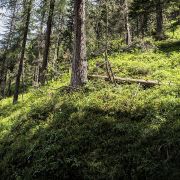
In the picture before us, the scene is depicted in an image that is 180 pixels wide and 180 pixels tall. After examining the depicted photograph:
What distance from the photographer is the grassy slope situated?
10.7 m

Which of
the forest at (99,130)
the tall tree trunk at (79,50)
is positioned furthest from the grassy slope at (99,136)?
the tall tree trunk at (79,50)

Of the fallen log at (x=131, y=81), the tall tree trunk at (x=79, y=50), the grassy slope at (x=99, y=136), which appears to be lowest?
the grassy slope at (x=99, y=136)

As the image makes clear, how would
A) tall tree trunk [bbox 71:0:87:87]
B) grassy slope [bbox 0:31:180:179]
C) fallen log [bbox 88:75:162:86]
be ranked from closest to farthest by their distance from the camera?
grassy slope [bbox 0:31:180:179] → fallen log [bbox 88:75:162:86] → tall tree trunk [bbox 71:0:87:87]

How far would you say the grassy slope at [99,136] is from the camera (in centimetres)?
1066

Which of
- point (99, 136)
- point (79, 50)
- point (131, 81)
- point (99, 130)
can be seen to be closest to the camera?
point (99, 136)

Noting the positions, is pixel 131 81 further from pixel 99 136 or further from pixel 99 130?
pixel 99 136

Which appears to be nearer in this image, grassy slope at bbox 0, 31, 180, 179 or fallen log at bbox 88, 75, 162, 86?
grassy slope at bbox 0, 31, 180, 179

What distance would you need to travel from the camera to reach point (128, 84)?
17.0m

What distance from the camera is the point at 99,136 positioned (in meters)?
12.5

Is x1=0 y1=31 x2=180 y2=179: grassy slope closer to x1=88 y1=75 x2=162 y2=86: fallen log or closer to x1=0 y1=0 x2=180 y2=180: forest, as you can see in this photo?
x1=0 y1=0 x2=180 y2=180: forest

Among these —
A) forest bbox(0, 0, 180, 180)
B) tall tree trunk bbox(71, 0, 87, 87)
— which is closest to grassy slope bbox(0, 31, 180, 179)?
forest bbox(0, 0, 180, 180)

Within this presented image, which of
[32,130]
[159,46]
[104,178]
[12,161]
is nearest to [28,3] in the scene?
[159,46]

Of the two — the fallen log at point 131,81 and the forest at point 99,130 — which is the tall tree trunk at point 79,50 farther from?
the fallen log at point 131,81

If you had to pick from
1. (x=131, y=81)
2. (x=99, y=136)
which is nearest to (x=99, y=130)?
(x=99, y=136)
